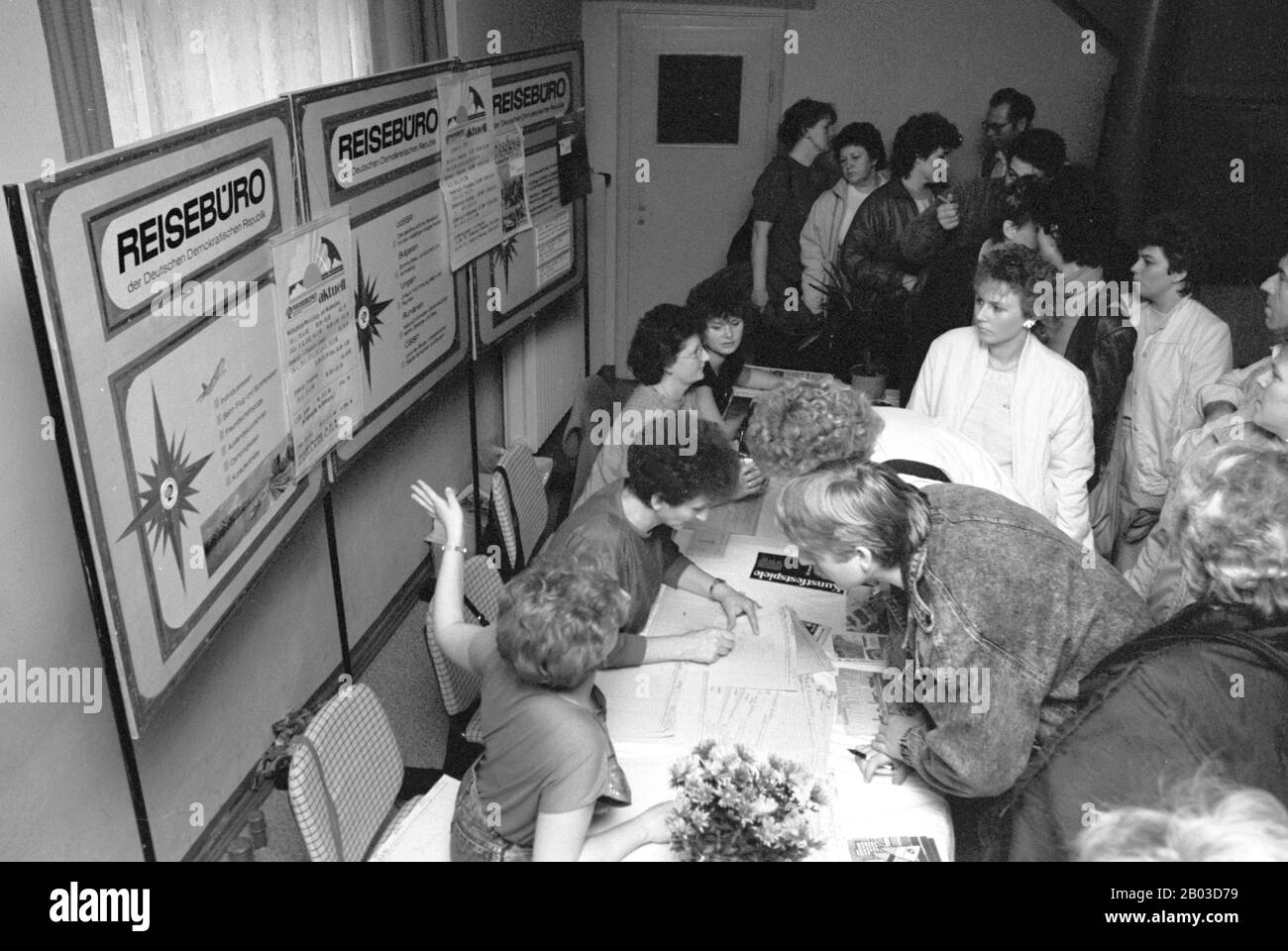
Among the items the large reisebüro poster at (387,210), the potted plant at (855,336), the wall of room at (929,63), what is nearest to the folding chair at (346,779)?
the large reisebüro poster at (387,210)

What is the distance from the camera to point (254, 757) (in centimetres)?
304

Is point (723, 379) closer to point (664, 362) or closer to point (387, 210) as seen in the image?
point (664, 362)

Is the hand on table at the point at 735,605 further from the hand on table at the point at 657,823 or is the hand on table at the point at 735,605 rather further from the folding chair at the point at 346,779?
the folding chair at the point at 346,779

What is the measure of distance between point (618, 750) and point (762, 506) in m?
1.29

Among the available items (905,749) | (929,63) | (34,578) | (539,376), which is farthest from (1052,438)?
(929,63)

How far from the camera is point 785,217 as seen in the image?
529cm

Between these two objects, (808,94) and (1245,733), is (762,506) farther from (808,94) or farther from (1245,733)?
(808,94)

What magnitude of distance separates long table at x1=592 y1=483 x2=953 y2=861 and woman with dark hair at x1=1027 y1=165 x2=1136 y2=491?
137 cm

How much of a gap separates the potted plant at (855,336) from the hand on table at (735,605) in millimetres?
1698

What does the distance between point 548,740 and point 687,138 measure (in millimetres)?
5225

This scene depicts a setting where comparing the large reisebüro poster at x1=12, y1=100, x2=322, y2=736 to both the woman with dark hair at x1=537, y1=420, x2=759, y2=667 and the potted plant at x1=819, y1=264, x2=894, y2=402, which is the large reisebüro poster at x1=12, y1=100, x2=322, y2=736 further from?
the potted plant at x1=819, y1=264, x2=894, y2=402

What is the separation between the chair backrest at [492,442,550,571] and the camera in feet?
9.97
